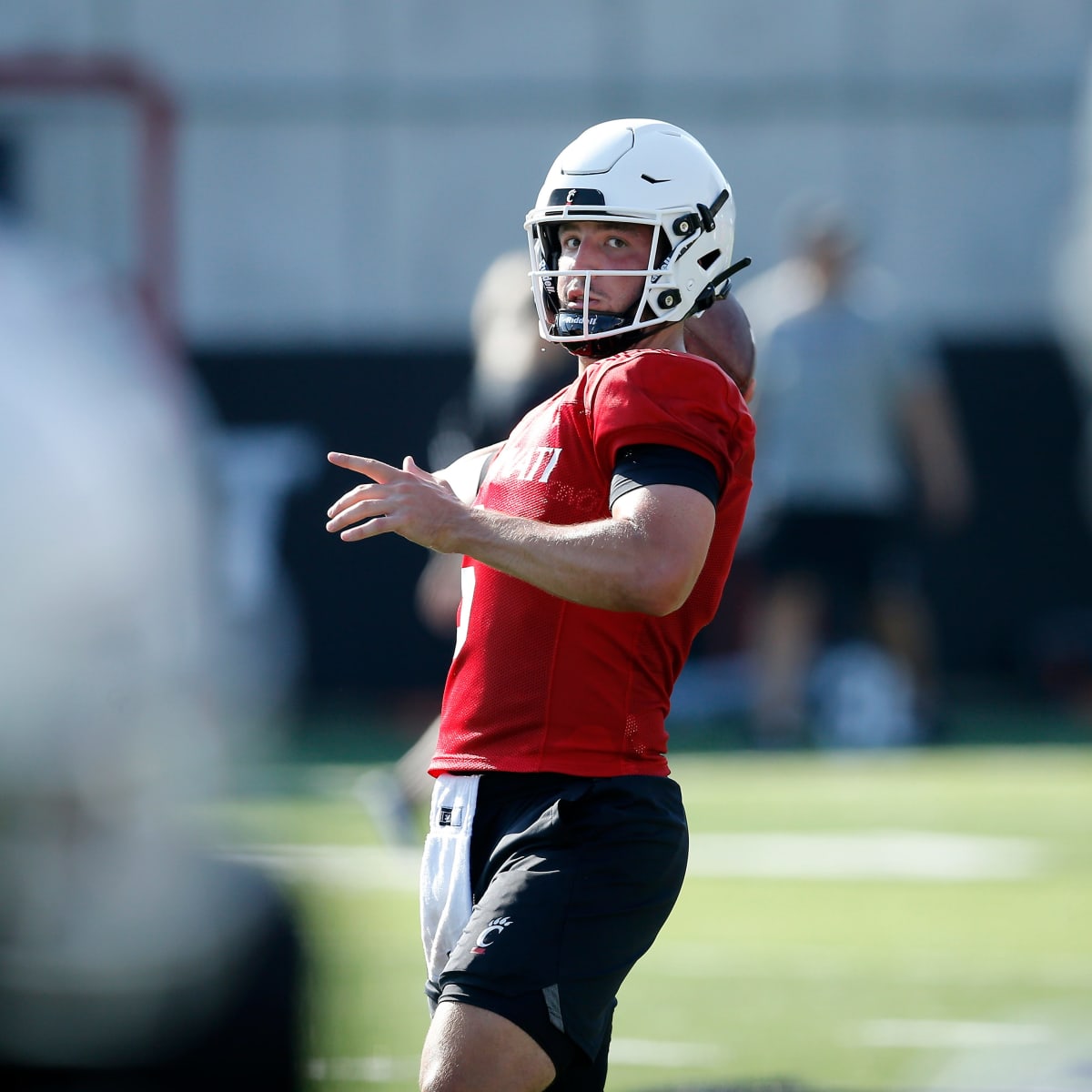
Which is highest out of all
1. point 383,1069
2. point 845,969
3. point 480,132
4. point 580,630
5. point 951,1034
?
point 580,630

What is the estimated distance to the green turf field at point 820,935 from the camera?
5.08 metres

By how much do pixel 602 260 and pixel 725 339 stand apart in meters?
0.43

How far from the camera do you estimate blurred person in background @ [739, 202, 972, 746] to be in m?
11.5

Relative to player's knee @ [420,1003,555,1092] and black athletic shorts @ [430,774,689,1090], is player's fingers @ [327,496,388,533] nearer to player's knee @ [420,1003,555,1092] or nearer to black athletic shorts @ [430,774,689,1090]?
black athletic shorts @ [430,774,689,1090]

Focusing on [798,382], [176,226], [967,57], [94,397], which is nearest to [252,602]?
[798,382]

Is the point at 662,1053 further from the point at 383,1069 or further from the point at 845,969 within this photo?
the point at 845,969

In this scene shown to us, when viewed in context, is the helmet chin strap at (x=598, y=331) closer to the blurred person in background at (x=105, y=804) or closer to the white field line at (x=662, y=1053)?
the blurred person in background at (x=105, y=804)

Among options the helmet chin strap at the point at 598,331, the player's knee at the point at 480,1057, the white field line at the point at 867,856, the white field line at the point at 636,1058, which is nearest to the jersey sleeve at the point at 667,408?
the helmet chin strap at the point at 598,331

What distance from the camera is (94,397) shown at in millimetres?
2529

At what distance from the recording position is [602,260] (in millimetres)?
3660

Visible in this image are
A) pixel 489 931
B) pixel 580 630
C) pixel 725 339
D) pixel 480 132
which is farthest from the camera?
pixel 480 132

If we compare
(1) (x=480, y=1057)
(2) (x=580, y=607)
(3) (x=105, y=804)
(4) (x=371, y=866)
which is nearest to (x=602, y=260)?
(2) (x=580, y=607)

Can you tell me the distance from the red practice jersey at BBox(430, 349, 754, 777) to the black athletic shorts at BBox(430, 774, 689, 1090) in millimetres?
53

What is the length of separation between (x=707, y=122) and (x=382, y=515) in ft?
41.7
